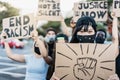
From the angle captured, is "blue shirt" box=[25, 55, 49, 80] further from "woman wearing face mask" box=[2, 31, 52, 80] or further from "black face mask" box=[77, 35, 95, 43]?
"black face mask" box=[77, 35, 95, 43]

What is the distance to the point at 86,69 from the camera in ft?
7.61

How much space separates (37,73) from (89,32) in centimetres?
79

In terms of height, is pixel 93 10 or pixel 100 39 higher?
pixel 93 10

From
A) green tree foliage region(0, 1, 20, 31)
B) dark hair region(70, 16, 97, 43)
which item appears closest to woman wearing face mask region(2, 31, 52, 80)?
dark hair region(70, 16, 97, 43)

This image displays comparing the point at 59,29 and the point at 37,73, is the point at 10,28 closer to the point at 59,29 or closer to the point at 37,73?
the point at 37,73

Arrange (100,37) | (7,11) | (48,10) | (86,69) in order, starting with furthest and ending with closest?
1. (7,11)
2. (48,10)
3. (100,37)
4. (86,69)

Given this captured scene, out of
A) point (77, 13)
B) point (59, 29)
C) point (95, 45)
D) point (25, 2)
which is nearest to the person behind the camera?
point (95, 45)

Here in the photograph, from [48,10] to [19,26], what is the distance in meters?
0.69

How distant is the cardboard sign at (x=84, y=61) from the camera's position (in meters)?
2.32

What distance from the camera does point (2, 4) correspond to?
512 cm

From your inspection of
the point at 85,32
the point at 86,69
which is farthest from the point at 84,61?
the point at 85,32

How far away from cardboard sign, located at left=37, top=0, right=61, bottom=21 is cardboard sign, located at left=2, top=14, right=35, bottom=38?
0.65 meters

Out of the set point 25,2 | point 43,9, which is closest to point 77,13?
point 43,9

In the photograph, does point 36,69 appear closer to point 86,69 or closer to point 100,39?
point 100,39
